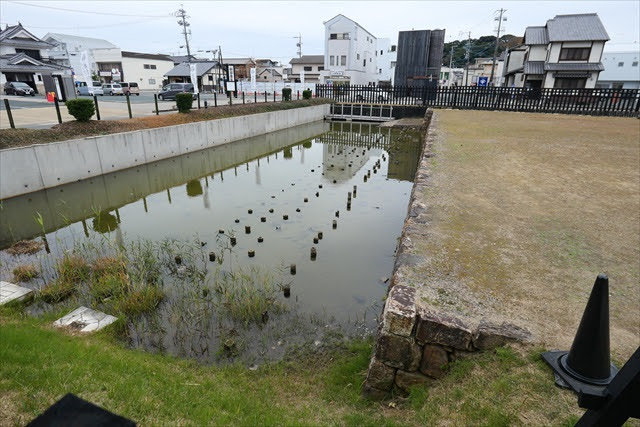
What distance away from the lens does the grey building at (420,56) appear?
35.8 metres

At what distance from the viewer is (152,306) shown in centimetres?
504

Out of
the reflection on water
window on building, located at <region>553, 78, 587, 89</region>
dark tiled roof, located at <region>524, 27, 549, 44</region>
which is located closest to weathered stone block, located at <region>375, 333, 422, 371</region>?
the reflection on water

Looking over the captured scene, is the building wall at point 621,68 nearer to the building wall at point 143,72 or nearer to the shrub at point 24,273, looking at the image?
the shrub at point 24,273

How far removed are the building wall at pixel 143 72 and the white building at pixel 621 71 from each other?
5630 cm

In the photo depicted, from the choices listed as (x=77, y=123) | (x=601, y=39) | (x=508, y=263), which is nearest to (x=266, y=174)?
(x=77, y=123)

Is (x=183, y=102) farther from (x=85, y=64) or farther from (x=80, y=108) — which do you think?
(x=85, y=64)

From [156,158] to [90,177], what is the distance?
2.63 metres

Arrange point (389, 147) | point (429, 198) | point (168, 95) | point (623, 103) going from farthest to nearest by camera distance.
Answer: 1. point (168, 95)
2. point (623, 103)
3. point (389, 147)
4. point (429, 198)

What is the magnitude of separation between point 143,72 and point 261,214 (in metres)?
50.5

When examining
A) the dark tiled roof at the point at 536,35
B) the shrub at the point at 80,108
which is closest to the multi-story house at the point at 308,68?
the dark tiled roof at the point at 536,35

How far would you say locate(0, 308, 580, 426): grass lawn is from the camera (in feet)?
8.04

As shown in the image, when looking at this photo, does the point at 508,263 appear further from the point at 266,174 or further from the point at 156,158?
the point at 156,158

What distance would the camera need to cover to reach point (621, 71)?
4147cm

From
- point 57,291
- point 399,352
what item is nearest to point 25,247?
point 57,291
